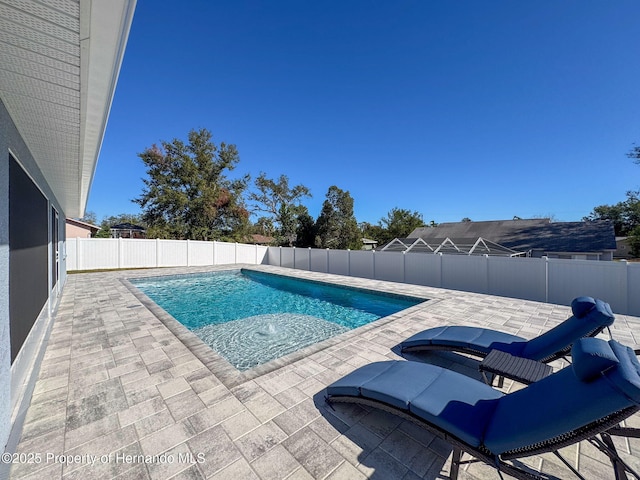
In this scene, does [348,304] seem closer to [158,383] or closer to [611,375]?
[158,383]

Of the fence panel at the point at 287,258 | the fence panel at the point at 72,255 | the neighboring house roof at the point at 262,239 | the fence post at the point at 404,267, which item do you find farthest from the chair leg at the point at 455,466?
the neighboring house roof at the point at 262,239

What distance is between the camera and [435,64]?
11.2 metres

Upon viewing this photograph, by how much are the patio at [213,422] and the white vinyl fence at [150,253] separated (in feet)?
41.3

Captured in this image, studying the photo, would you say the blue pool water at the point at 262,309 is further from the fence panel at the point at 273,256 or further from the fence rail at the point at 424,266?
the fence panel at the point at 273,256

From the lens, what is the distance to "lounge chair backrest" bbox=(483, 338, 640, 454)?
4.37 ft

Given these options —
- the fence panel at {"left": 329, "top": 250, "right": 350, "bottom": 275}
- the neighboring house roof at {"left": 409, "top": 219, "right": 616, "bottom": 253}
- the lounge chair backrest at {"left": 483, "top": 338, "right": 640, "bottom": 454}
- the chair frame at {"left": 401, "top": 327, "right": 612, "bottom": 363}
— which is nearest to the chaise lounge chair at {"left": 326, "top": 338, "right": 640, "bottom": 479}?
the lounge chair backrest at {"left": 483, "top": 338, "right": 640, "bottom": 454}

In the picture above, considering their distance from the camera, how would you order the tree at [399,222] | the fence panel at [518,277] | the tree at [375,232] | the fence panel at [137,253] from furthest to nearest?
the tree at [375,232]
the tree at [399,222]
the fence panel at [137,253]
the fence panel at [518,277]

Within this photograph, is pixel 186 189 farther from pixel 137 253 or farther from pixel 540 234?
pixel 540 234

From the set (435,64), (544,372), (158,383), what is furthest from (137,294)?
(435,64)

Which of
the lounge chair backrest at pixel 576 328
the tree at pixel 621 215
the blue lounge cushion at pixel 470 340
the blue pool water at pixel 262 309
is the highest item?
the tree at pixel 621 215

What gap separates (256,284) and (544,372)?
11.7 m

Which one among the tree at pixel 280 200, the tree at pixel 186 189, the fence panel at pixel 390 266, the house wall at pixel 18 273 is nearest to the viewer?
the house wall at pixel 18 273

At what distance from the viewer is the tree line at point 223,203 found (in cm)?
2217

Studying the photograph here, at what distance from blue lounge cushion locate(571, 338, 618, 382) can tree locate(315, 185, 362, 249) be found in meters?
24.2
